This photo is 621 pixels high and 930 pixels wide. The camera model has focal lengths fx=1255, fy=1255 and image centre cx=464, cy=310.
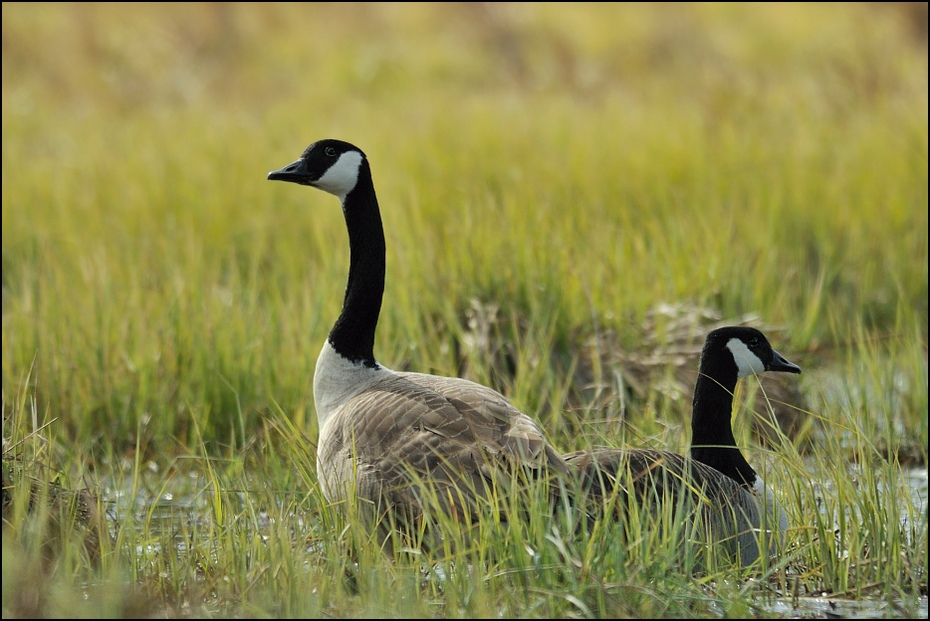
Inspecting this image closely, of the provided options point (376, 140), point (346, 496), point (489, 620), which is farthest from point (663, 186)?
point (489, 620)

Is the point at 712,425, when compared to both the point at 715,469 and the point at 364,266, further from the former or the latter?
the point at 364,266

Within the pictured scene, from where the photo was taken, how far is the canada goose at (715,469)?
4.26 metres

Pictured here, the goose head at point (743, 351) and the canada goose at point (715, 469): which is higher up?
the goose head at point (743, 351)

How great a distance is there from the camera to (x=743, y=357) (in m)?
5.10

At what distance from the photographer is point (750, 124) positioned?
11.4 metres

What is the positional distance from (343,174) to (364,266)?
409mm

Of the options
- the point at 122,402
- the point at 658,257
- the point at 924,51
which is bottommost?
the point at 122,402

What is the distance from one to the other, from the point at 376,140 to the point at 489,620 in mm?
8033

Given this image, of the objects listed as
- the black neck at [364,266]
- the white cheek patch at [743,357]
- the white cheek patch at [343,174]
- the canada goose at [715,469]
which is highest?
the white cheek patch at [343,174]

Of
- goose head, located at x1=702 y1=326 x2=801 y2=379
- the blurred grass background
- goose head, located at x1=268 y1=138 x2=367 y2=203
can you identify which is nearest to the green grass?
the blurred grass background

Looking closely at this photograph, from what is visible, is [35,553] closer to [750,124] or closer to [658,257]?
[658,257]

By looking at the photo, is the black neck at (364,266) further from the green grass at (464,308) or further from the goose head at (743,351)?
the goose head at (743,351)

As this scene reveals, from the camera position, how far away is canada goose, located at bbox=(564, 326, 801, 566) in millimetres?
4262

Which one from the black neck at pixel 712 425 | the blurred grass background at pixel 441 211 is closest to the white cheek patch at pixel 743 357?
the black neck at pixel 712 425
